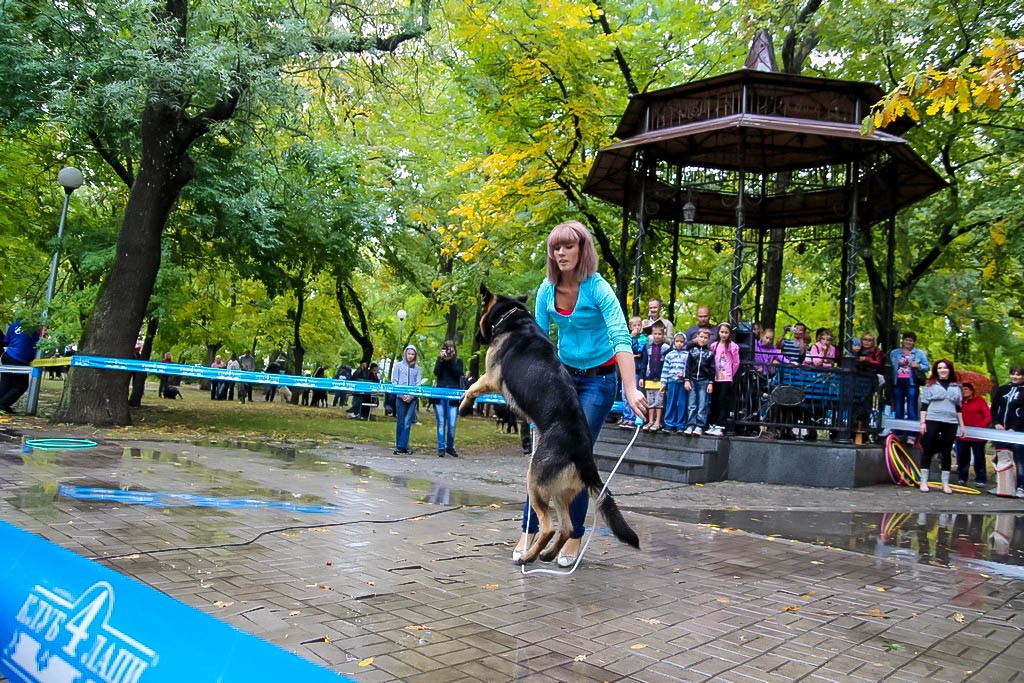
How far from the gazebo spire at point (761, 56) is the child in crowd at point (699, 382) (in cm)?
560

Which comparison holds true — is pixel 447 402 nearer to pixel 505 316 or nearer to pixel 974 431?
pixel 505 316

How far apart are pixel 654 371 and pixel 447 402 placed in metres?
3.78

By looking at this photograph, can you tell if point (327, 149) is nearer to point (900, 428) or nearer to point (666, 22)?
point (666, 22)

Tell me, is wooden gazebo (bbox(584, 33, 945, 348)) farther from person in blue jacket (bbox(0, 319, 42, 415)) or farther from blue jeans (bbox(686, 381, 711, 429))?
person in blue jacket (bbox(0, 319, 42, 415))

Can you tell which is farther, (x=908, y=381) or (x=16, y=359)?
(x=908, y=381)

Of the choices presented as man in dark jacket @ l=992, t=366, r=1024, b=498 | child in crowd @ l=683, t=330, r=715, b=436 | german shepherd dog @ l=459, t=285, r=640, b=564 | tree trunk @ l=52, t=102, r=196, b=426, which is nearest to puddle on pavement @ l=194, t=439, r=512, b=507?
tree trunk @ l=52, t=102, r=196, b=426

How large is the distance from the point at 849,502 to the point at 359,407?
18.1 m

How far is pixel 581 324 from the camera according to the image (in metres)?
5.02

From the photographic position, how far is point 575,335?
511cm

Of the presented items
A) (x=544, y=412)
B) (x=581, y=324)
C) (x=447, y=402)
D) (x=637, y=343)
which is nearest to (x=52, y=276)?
(x=447, y=402)

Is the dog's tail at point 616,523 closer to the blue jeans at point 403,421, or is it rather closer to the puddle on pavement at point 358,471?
the puddle on pavement at point 358,471

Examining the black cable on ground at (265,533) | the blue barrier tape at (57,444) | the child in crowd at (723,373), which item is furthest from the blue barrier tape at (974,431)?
the blue barrier tape at (57,444)

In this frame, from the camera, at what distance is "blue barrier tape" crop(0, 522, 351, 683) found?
198 cm

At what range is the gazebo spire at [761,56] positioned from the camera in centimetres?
1374
